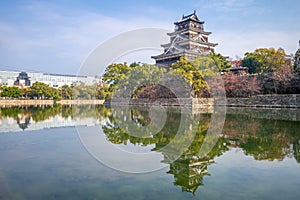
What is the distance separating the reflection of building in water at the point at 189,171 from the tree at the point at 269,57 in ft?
78.0

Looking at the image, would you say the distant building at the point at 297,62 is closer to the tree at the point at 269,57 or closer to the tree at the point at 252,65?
the tree at the point at 269,57

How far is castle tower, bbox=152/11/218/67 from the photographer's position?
97.9ft

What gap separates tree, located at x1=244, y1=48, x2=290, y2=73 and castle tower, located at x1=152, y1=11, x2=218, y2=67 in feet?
18.5

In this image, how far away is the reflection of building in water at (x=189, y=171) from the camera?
3430 mm

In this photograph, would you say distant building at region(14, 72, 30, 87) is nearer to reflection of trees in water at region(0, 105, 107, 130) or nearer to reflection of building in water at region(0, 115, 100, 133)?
reflection of trees in water at region(0, 105, 107, 130)

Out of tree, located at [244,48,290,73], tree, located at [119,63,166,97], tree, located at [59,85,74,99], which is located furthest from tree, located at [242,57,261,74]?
tree, located at [59,85,74,99]

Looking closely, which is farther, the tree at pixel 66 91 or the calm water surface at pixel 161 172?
the tree at pixel 66 91

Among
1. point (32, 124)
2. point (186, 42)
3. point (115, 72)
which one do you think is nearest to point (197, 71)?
point (186, 42)

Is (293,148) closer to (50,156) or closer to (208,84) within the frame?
(50,156)

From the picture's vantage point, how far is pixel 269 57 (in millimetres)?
26609

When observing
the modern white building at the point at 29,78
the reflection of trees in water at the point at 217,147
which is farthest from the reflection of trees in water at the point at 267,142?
the modern white building at the point at 29,78

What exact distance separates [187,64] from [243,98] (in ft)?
18.8

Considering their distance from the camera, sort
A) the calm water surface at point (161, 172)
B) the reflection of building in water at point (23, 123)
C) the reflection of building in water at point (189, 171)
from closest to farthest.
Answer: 1. the calm water surface at point (161, 172)
2. the reflection of building in water at point (189, 171)
3. the reflection of building in water at point (23, 123)

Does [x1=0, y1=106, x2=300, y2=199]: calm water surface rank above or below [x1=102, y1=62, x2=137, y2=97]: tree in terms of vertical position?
below
